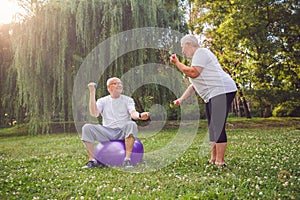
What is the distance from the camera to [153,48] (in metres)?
12.9

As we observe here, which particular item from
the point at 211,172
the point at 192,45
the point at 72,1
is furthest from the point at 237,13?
the point at 211,172

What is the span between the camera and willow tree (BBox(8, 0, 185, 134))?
12.2 metres

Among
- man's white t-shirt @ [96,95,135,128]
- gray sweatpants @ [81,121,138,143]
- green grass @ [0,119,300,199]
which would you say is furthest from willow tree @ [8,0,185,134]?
green grass @ [0,119,300,199]

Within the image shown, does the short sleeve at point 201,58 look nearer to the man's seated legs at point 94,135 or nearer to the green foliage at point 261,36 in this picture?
the man's seated legs at point 94,135

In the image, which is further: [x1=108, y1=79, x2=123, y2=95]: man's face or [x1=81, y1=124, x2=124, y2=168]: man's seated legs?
[x1=108, y1=79, x2=123, y2=95]: man's face

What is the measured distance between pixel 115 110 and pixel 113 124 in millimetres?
257

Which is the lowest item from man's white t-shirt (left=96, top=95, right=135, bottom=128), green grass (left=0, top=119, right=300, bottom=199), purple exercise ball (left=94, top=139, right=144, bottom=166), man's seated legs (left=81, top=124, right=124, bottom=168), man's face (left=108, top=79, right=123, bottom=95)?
green grass (left=0, top=119, right=300, bottom=199)

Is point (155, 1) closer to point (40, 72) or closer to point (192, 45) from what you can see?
point (40, 72)

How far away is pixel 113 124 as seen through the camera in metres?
5.68

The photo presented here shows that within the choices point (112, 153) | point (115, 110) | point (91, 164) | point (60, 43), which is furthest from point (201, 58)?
point (60, 43)

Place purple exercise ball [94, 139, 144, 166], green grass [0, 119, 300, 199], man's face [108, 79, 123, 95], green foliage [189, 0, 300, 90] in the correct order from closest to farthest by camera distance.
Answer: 1. green grass [0, 119, 300, 199]
2. purple exercise ball [94, 139, 144, 166]
3. man's face [108, 79, 123, 95]
4. green foliage [189, 0, 300, 90]

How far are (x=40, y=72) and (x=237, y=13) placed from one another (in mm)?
9601

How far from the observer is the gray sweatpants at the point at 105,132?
212 inches

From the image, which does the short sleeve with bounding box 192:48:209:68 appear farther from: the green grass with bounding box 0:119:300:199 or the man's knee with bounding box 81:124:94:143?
the man's knee with bounding box 81:124:94:143
